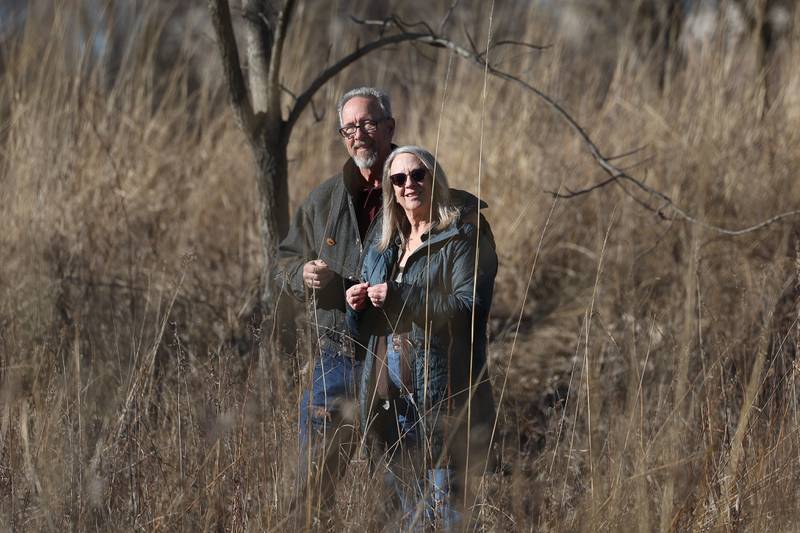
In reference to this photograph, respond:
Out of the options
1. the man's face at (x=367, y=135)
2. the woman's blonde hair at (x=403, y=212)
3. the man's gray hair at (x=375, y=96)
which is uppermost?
the man's gray hair at (x=375, y=96)

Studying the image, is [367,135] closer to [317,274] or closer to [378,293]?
[317,274]

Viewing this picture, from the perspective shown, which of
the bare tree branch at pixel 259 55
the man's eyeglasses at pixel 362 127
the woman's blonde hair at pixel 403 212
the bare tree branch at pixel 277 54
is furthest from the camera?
the bare tree branch at pixel 259 55

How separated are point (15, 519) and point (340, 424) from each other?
0.82 metres

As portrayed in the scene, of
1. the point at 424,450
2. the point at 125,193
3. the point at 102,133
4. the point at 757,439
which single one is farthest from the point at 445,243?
the point at 102,133

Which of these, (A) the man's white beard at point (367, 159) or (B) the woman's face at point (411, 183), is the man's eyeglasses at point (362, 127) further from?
(B) the woman's face at point (411, 183)

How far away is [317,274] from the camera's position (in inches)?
97.2

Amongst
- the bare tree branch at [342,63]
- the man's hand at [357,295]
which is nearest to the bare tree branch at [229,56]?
the bare tree branch at [342,63]

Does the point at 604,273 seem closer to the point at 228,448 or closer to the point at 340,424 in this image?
the point at 340,424

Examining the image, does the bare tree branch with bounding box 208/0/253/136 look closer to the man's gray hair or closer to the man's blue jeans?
the man's gray hair

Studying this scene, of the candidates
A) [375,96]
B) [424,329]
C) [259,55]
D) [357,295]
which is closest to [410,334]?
[424,329]

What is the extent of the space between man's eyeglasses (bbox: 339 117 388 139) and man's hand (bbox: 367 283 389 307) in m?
0.54

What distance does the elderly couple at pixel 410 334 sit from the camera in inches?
93.4

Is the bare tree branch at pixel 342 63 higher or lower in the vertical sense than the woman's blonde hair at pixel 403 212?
higher

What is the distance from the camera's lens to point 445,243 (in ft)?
7.97
